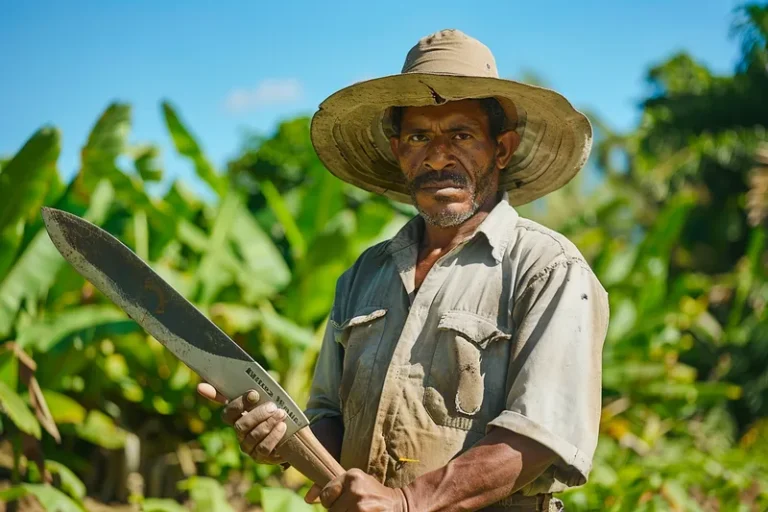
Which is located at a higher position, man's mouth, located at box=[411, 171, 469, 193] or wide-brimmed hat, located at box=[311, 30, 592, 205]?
wide-brimmed hat, located at box=[311, 30, 592, 205]

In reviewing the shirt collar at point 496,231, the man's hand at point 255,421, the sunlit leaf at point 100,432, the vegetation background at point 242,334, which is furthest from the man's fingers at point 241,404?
the sunlit leaf at point 100,432

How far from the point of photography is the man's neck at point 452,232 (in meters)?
2.58

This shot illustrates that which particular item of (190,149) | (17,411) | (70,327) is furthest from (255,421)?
(190,149)

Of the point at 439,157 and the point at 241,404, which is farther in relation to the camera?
the point at 439,157

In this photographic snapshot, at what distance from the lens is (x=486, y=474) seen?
211 cm

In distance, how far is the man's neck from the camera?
2.58 metres

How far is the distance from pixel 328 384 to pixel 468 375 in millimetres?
554

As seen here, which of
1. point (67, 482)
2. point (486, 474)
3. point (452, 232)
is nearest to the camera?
point (486, 474)

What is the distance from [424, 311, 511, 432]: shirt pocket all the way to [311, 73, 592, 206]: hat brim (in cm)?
60

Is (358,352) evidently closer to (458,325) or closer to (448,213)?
(458,325)

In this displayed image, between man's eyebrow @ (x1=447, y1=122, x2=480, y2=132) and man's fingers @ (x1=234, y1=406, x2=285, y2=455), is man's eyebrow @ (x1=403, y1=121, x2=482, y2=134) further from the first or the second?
man's fingers @ (x1=234, y1=406, x2=285, y2=455)

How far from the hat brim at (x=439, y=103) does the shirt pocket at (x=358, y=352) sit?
591mm

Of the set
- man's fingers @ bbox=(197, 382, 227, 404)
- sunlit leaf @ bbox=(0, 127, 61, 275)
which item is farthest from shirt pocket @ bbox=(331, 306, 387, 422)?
sunlit leaf @ bbox=(0, 127, 61, 275)

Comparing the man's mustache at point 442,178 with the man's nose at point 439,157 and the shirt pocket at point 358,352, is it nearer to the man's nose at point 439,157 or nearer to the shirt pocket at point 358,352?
the man's nose at point 439,157
